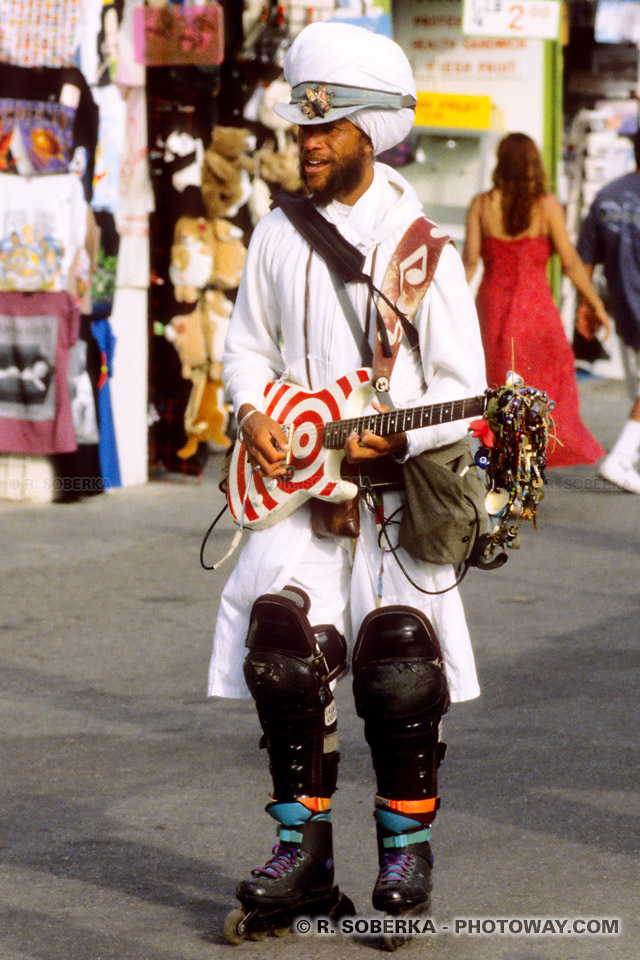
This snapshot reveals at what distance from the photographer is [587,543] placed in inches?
335

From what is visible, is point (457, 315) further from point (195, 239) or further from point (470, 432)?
point (195, 239)

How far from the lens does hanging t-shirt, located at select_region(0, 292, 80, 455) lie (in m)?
8.97

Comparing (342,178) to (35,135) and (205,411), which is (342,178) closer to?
(35,135)

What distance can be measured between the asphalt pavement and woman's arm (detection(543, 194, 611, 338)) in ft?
5.35

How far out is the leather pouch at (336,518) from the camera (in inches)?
149

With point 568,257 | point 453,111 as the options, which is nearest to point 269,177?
point 568,257

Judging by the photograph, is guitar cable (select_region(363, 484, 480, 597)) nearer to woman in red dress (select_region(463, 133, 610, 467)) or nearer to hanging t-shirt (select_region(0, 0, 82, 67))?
woman in red dress (select_region(463, 133, 610, 467))

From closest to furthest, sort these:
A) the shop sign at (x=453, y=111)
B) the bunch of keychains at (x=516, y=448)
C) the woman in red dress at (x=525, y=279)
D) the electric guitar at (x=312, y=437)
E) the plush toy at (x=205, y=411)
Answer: the bunch of keychains at (x=516, y=448) < the electric guitar at (x=312, y=437) < the woman in red dress at (x=525, y=279) < the plush toy at (x=205, y=411) < the shop sign at (x=453, y=111)

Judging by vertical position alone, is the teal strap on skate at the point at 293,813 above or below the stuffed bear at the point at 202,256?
below

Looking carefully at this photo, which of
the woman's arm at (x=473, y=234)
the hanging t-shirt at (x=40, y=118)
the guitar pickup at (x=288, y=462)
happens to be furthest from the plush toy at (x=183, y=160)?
the guitar pickup at (x=288, y=462)

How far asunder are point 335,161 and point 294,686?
3.71 feet

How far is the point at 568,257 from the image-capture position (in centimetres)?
926

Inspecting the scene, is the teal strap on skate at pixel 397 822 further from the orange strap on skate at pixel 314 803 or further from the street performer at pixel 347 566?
the orange strap on skate at pixel 314 803

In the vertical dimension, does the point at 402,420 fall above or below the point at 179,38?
below
